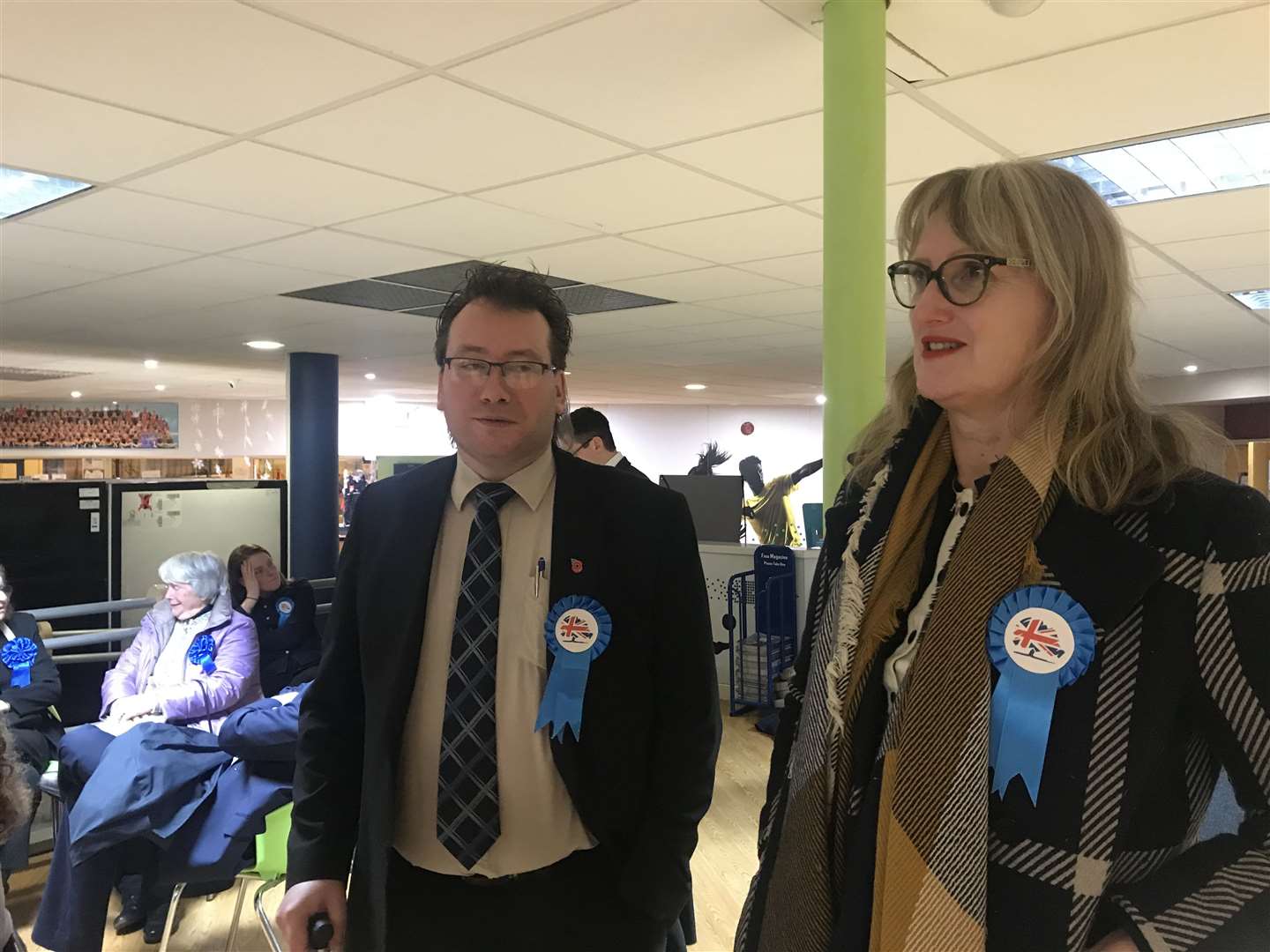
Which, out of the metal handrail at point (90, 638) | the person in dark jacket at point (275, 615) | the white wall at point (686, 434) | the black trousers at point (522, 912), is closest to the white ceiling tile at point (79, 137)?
the person in dark jacket at point (275, 615)

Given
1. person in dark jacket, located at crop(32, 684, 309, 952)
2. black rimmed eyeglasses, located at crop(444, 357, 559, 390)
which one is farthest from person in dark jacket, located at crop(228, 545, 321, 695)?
black rimmed eyeglasses, located at crop(444, 357, 559, 390)

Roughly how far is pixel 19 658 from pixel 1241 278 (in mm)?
5793

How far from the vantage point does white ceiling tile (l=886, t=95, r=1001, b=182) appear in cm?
254

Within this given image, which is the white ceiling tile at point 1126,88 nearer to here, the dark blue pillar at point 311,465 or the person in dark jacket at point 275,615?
the person in dark jacket at point 275,615

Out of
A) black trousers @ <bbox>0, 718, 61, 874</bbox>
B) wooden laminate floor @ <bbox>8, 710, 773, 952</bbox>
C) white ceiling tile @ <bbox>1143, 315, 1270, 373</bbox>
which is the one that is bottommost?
wooden laminate floor @ <bbox>8, 710, 773, 952</bbox>

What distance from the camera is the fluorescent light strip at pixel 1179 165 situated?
2.83 metres

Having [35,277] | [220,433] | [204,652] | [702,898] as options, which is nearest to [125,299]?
[35,277]

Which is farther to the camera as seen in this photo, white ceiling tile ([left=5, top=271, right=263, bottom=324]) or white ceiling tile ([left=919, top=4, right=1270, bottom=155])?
white ceiling tile ([left=5, top=271, right=263, bottom=324])

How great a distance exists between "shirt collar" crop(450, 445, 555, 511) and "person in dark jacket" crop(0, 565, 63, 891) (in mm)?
2412

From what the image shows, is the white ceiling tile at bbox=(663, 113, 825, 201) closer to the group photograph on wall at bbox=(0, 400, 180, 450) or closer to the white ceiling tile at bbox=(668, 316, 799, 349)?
the white ceiling tile at bbox=(668, 316, 799, 349)

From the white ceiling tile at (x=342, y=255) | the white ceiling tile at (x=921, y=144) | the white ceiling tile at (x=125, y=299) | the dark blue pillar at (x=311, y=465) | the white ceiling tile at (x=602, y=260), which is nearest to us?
the white ceiling tile at (x=921, y=144)

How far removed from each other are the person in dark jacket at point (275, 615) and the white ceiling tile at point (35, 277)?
6.54 feet

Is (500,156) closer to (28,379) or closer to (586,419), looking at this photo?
(586,419)

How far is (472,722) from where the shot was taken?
1290 mm
